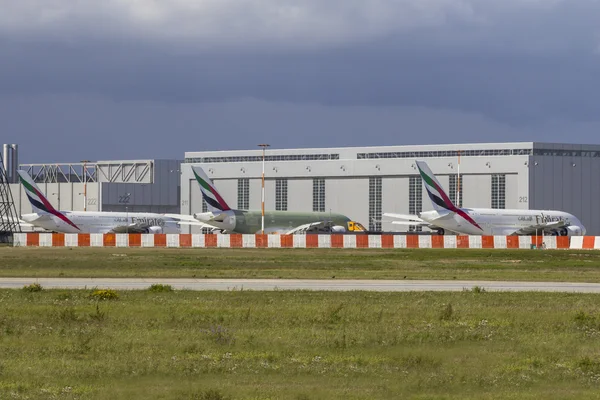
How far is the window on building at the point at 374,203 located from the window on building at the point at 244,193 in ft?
56.5

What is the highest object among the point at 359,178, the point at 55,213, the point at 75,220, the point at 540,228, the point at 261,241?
the point at 359,178

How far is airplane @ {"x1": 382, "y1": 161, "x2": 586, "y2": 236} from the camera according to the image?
99062 mm

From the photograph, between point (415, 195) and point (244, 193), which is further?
point (244, 193)

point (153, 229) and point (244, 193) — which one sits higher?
point (244, 193)

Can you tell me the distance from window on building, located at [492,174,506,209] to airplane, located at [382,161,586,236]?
413 inches

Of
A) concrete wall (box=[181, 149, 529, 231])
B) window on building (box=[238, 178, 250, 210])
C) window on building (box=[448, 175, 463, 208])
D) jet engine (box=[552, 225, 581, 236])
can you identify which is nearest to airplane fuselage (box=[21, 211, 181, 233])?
window on building (box=[238, 178, 250, 210])

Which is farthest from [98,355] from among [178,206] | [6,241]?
[178,206]

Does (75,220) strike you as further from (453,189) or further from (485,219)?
(453,189)

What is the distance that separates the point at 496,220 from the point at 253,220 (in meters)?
25.3

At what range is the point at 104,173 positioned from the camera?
15950 centimetres

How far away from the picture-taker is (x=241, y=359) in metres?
18.8

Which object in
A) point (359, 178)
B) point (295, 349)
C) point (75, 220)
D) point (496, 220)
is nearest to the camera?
point (295, 349)

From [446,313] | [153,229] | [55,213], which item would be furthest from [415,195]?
[446,313]

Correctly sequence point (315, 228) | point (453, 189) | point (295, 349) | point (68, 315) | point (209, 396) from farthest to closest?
point (453, 189) → point (315, 228) → point (68, 315) → point (295, 349) → point (209, 396)
